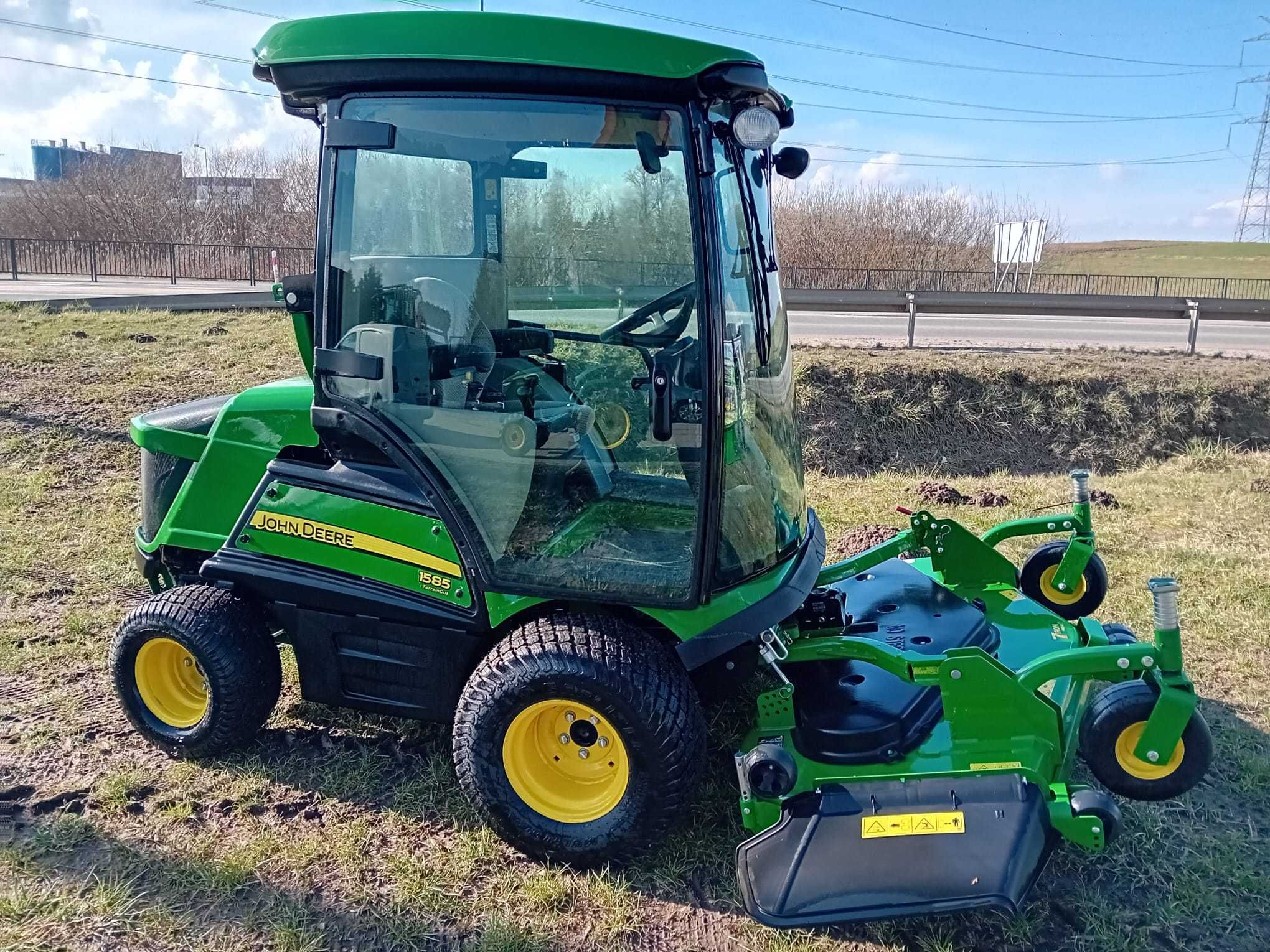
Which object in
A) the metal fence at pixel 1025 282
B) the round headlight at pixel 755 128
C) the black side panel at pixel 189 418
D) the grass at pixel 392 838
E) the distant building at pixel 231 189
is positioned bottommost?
the grass at pixel 392 838

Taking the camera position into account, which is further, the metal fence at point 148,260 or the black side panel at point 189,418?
the metal fence at point 148,260

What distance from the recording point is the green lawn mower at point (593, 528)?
2.59m

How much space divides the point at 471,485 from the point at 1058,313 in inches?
440

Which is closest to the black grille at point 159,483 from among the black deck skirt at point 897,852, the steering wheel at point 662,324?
the steering wheel at point 662,324

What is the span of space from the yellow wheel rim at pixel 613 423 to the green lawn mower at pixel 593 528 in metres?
0.01

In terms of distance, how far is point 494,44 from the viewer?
259 cm

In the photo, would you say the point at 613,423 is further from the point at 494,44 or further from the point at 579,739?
the point at 494,44

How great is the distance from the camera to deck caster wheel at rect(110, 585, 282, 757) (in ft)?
10.6

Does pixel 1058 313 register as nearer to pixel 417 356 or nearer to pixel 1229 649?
pixel 1229 649

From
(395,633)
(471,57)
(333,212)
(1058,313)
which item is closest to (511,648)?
(395,633)

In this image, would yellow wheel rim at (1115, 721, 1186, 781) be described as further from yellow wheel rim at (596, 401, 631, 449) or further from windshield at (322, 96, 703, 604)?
yellow wheel rim at (596, 401, 631, 449)

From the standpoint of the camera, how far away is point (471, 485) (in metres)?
2.96

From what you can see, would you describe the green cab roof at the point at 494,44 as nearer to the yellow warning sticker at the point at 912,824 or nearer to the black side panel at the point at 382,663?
the black side panel at the point at 382,663

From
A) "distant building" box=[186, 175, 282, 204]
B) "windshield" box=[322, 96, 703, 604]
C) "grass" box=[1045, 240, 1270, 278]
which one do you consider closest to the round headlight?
"windshield" box=[322, 96, 703, 604]
